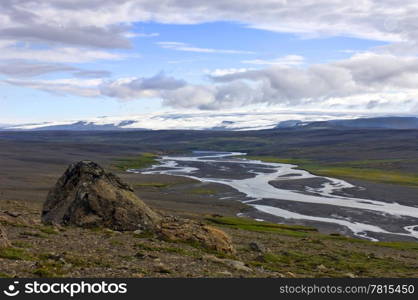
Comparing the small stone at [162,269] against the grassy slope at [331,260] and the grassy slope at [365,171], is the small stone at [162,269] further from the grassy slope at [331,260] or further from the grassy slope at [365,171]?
the grassy slope at [365,171]

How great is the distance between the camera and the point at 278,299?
594 inches

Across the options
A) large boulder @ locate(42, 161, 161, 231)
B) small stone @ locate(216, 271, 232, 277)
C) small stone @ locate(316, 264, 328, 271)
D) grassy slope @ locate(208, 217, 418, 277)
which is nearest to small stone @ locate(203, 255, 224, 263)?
grassy slope @ locate(208, 217, 418, 277)

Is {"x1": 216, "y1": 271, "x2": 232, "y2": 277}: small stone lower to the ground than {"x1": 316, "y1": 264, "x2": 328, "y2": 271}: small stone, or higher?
higher

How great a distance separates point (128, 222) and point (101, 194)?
8.15 feet

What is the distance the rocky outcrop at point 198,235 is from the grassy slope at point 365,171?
98904 mm

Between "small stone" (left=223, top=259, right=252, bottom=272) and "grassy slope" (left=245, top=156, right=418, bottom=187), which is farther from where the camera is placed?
"grassy slope" (left=245, top=156, right=418, bottom=187)

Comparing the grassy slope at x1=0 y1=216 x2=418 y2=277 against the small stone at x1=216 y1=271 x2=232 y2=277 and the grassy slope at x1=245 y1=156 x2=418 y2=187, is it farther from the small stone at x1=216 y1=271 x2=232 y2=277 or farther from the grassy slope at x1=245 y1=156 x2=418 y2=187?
the grassy slope at x1=245 y1=156 x2=418 y2=187

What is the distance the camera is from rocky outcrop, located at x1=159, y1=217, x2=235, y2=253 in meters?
28.8

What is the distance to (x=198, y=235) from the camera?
29250 millimetres

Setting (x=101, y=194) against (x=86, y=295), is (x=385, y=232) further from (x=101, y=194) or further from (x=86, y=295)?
(x=86, y=295)

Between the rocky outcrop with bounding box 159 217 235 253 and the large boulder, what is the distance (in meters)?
1.45

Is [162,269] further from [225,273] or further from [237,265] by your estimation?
[237,265]

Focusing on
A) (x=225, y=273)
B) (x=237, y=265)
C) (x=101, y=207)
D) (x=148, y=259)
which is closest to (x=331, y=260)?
(x=237, y=265)

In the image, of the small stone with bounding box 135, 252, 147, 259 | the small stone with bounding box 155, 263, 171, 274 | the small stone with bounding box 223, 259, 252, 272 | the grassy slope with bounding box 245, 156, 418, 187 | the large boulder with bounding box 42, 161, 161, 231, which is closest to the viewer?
A: the small stone with bounding box 155, 263, 171, 274
